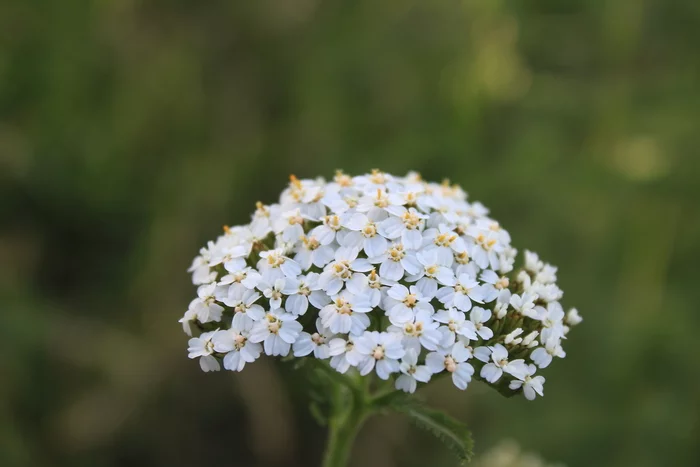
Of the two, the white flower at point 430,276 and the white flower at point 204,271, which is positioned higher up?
the white flower at point 430,276

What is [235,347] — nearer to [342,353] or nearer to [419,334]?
[342,353]

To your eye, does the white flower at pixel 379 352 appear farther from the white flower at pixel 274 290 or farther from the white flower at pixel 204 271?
the white flower at pixel 204 271

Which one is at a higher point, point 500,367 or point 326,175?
point 326,175

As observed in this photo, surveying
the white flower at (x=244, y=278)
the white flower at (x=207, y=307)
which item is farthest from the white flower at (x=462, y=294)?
the white flower at (x=207, y=307)

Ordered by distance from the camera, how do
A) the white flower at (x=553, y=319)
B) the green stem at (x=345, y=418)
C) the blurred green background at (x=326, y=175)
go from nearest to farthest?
1. the white flower at (x=553, y=319)
2. the green stem at (x=345, y=418)
3. the blurred green background at (x=326, y=175)

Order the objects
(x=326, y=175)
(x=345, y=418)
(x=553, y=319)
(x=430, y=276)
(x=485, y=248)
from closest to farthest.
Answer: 1. (x=430, y=276)
2. (x=553, y=319)
3. (x=485, y=248)
4. (x=345, y=418)
5. (x=326, y=175)

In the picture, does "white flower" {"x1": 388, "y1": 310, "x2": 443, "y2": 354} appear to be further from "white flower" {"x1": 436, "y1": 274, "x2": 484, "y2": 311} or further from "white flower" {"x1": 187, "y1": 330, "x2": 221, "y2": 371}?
"white flower" {"x1": 187, "y1": 330, "x2": 221, "y2": 371}

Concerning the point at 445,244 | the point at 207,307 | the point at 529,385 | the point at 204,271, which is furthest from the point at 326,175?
the point at 529,385
